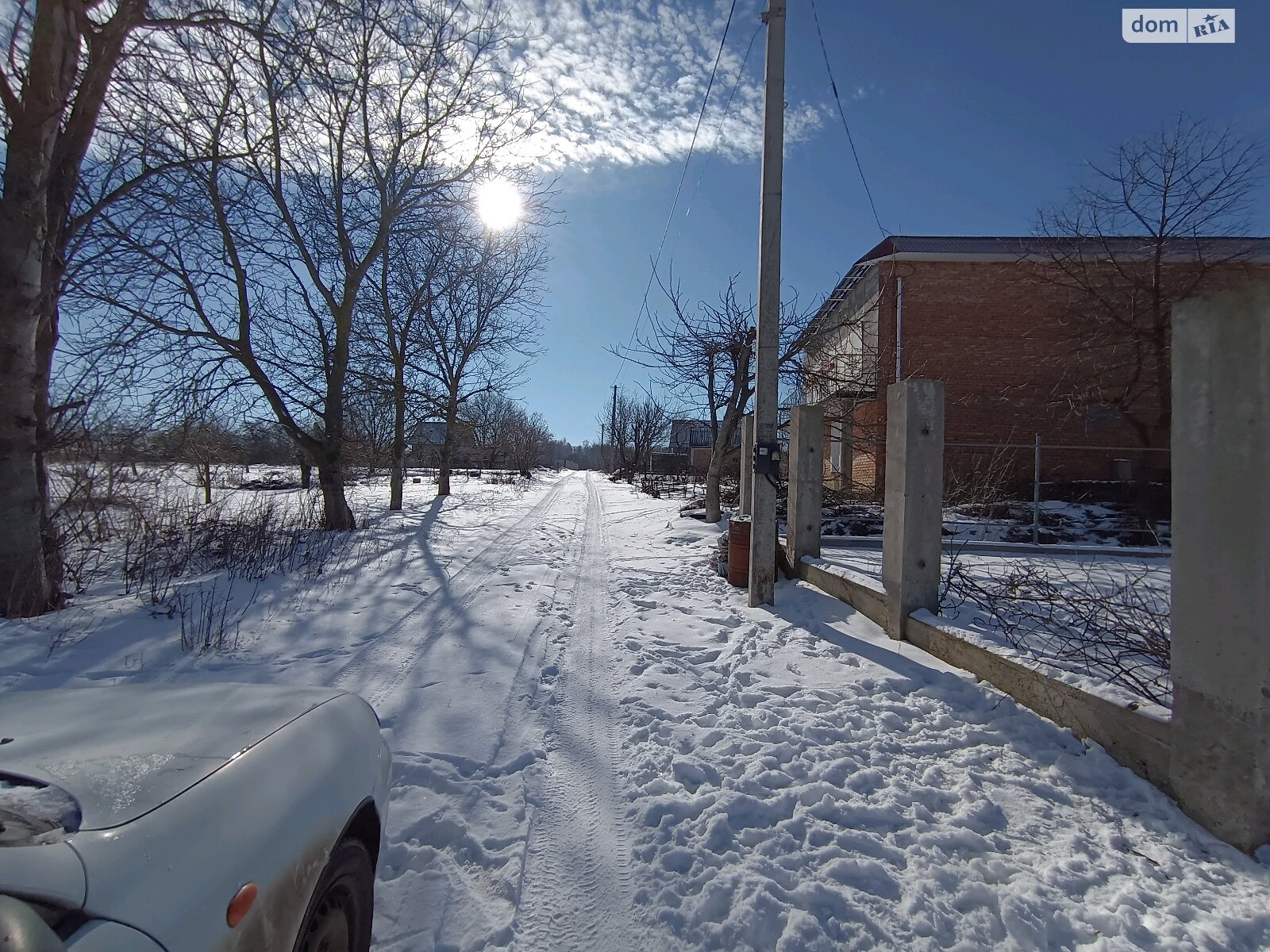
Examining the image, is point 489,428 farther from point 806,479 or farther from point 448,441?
point 806,479

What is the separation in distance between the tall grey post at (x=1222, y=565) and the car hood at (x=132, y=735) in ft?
11.7

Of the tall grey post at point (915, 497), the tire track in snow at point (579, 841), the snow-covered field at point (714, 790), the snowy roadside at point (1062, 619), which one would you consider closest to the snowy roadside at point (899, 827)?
the snow-covered field at point (714, 790)

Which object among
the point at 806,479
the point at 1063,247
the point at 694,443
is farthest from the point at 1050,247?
the point at 694,443

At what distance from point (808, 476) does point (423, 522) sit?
36.9ft

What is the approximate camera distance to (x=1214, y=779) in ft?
8.32

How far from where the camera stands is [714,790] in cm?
314

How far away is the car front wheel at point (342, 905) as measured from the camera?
5.07 feet

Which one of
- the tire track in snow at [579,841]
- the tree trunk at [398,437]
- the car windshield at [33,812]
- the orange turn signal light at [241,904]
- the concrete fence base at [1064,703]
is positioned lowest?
the tire track in snow at [579,841]

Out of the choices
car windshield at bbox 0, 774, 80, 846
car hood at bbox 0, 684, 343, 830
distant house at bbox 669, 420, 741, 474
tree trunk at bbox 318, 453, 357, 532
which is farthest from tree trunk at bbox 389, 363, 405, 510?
car windshield at bbox 0, 774, 80, 846

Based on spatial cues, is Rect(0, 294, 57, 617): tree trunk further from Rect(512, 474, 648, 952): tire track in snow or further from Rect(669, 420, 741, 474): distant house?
Rect(669, 420, 741, 474): distant house

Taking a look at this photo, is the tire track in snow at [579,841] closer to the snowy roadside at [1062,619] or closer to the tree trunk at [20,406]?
the snowy roadside at [1062,619]

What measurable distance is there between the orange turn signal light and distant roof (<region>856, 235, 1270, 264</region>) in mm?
19908

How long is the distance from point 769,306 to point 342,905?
20.7ft

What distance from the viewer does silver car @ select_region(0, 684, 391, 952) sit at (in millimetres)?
1037
